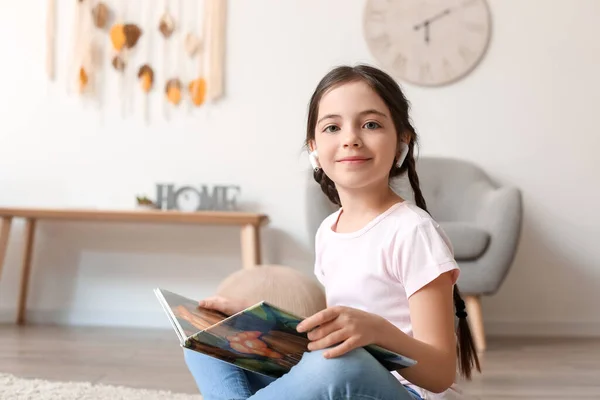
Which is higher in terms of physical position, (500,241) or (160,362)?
(500,241)

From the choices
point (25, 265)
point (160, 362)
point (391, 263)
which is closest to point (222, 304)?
point (391, 263)

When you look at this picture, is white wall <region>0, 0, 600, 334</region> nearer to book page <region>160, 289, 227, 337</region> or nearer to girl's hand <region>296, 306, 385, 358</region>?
book page <region>160, 289, 227, 337</region>

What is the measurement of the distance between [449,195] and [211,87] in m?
1.18

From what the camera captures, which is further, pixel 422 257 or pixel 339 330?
pixel 422 257

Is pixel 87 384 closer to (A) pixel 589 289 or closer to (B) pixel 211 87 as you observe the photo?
(B) pixel 211 87

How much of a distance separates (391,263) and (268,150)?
87.2 inches

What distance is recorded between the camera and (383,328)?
0.81m

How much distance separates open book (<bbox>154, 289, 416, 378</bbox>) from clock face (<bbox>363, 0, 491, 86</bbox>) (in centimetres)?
238

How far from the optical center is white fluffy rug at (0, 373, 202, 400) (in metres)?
1.63

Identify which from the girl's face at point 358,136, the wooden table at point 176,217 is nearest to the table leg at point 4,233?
the wooden table at point 176,217

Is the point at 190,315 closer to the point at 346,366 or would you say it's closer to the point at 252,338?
the point at 252,338

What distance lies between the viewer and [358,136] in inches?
39.4

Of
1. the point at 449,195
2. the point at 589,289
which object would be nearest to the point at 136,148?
the point at 449,195

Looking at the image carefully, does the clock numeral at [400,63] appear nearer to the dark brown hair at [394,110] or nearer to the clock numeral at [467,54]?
the clock numeral at [467,54]
